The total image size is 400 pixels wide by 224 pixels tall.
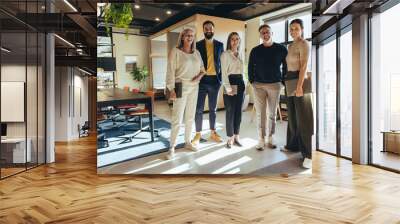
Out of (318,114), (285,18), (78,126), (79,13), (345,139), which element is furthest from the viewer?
(78,126)

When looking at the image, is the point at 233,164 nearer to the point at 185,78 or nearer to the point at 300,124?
the point at 300,124

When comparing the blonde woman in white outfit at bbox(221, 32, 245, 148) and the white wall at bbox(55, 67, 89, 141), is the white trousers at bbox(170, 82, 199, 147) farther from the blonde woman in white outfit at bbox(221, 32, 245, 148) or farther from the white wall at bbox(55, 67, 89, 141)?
the white wall at bbox(55, 67, 89, 141)

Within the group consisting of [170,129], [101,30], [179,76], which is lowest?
[170,129]

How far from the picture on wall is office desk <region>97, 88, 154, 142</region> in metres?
0.02

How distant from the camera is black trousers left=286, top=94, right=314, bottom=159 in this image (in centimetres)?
525

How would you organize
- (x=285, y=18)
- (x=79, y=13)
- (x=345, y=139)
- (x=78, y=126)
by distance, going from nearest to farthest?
(x=285, y=18) → (x=79, y=13) → (x=345, y=139) → (x=78, y=126)

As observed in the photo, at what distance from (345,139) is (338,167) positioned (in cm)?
134

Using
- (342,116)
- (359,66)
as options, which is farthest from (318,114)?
(359,66)

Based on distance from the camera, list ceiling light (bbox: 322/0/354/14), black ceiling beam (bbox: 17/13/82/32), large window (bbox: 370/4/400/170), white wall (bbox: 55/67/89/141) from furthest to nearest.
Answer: white wall (bbox: 55/67/89/141) < black ceiling beam (bbox: 17/13/82/32) < large window (bbox: 370/4/400/170) < ceiling light (bbox: 322/0/354/14)

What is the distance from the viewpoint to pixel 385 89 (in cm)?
623

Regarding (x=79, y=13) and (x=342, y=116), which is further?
(x=342, y=116)

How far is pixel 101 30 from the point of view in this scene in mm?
5273

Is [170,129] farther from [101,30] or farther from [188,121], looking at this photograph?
[101,30]

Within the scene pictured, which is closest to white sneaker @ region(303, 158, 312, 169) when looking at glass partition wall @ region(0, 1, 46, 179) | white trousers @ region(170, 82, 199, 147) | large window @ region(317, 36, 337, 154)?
white trousers @ region(170, 82, 199, 147)
